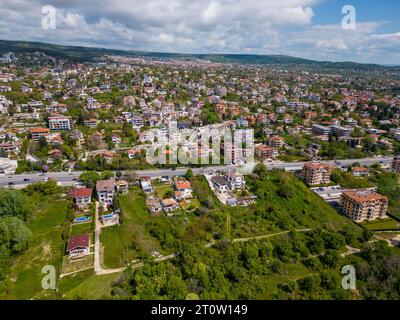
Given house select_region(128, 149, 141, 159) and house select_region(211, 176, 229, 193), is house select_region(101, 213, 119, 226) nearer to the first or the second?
house select_region(211, 176, 229, 193)

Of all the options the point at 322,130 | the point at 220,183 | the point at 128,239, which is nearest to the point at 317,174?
the point at 220,183

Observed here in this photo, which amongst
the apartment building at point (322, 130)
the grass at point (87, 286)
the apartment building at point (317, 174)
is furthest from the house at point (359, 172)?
the grass at point (87, 286)

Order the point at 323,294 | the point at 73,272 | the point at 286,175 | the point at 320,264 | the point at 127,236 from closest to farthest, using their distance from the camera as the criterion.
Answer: the point at 323,294 < the point at 73,272 < the point at 320,264 < the point at 127,236 < the point at 286,175

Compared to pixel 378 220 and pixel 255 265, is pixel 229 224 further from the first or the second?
pixel 378 220

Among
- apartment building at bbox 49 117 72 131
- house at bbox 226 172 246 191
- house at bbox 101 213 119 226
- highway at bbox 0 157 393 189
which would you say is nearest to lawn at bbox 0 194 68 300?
house at bbox 101 213 119 226

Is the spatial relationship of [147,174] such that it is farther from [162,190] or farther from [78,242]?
[78,242]

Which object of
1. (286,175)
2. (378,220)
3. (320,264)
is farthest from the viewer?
(286,175)

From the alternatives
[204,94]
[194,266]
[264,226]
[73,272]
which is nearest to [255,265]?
[194,266]
